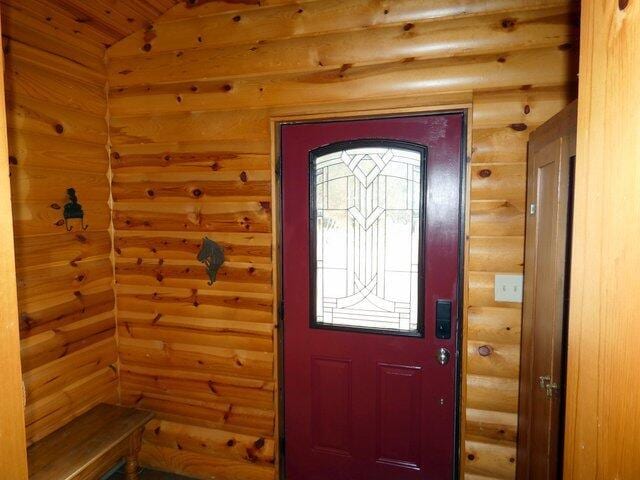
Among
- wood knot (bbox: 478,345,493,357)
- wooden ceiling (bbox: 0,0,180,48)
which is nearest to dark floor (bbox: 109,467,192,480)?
wood knot (bbox: 478,345,493,357)

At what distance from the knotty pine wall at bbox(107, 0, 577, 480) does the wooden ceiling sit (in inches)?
3.4

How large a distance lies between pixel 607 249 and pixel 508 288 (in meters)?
1.53

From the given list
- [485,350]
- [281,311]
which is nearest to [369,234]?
[281,311]

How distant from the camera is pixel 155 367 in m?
2.59

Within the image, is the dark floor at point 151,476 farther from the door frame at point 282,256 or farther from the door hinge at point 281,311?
the door hinge at point 281,311

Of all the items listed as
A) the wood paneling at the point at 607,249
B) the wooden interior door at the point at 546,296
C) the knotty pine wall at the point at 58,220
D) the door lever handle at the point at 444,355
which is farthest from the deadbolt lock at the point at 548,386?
the knotty pine wall at the point at 58,220

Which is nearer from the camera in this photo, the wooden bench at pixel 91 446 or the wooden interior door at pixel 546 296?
the wooden interior door at pixel 546 296

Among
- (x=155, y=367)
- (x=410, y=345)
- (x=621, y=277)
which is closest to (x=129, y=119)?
(x=155, y=367)

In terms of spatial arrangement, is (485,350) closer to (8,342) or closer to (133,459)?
(8,342)

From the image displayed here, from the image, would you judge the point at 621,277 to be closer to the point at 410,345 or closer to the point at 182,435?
the point at 410,345

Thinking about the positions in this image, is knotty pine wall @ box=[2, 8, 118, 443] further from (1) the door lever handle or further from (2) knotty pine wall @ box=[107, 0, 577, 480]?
(1) the door lever handle

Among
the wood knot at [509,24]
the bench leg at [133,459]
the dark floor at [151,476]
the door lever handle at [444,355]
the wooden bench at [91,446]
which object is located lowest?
the dark floor at [151,476]

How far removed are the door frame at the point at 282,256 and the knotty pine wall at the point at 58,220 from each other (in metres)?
1.11

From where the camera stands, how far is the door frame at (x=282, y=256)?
2.00 m
